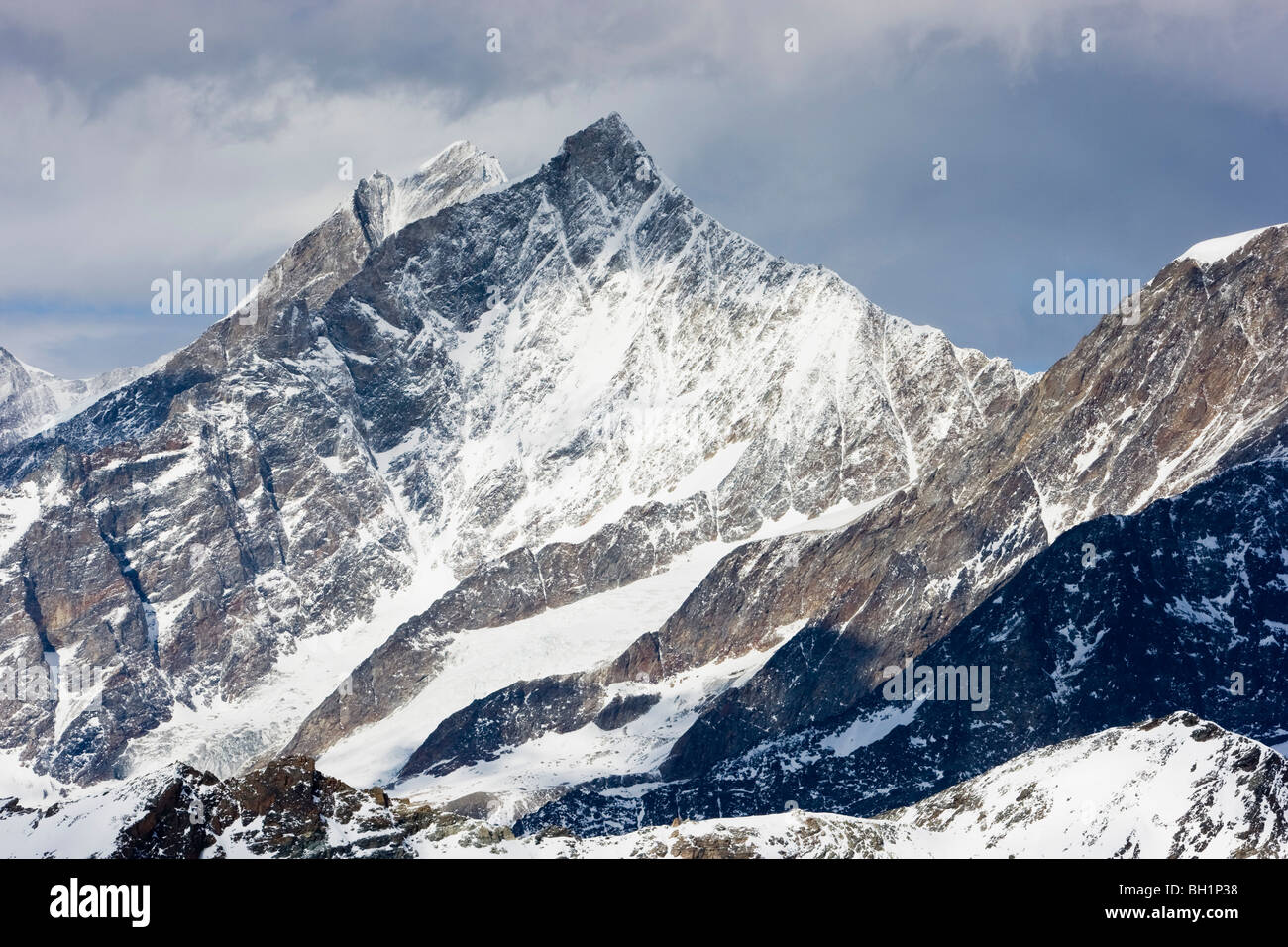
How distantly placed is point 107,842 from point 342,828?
18841 millimetres

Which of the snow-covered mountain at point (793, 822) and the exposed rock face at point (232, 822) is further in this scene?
the snow-covered mountain at point (793, 822)

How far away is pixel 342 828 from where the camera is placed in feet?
468

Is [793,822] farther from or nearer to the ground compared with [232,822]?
nearer to the ground

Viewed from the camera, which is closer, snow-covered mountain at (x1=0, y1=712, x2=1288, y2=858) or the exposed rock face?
the exposed rock face

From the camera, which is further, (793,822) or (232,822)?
A: (793,822)
